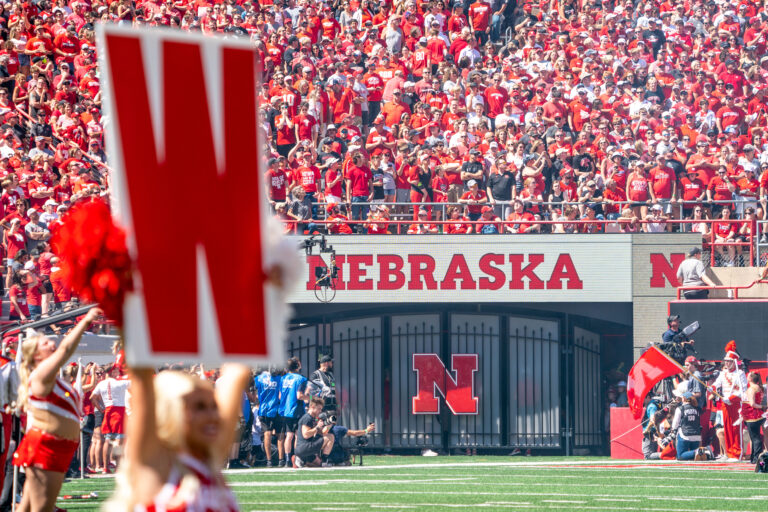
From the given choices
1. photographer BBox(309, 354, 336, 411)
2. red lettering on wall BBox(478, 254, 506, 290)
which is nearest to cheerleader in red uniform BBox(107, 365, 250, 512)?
photographer BBox(309, 354, 336, 411)

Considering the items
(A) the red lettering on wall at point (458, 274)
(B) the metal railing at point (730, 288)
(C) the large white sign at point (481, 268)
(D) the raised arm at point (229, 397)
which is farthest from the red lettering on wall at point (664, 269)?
(D) the raised arm at point (229, 397)

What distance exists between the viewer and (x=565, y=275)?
76.7 feet

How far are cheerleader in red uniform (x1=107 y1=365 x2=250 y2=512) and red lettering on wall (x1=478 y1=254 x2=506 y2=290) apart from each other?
1947 centimetres

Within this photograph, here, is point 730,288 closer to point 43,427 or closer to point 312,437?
point 312,437

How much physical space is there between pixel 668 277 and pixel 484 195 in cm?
321

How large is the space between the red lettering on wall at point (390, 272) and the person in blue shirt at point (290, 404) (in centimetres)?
330

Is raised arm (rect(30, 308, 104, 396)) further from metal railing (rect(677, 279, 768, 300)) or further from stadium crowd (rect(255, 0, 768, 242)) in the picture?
metal railing (rect(677, 279, 768, 300))

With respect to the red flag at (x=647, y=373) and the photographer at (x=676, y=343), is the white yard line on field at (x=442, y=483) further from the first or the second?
the photographer at (x=676, y=343)

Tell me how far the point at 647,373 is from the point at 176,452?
18541 millimetres

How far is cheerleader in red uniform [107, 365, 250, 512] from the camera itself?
3922mm

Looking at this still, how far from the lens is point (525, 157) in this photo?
23.4 metres

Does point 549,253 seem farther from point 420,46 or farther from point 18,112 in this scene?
point 18,112

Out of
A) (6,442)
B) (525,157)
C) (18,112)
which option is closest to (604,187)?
(525,157)

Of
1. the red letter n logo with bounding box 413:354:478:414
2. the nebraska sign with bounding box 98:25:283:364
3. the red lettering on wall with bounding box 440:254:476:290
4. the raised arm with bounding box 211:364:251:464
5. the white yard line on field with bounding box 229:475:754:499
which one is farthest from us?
the red letter n logo with bounding box 413:354:478:414
